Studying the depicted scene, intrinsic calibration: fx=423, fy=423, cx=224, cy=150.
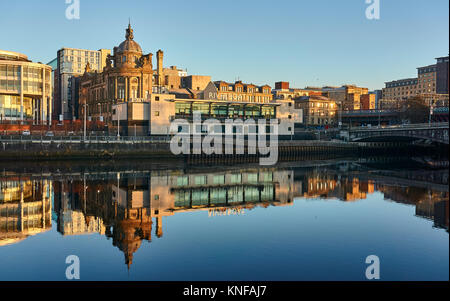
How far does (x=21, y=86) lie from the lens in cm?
8144

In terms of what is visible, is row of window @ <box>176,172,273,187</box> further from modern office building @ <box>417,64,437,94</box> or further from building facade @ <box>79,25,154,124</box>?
modern office building @ <box>417,64,437,94</box>

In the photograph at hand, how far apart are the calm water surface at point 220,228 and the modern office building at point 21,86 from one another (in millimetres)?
43139

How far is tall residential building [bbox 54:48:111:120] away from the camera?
4919 inches

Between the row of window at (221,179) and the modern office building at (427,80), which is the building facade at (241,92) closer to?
the row of window at (221,179)

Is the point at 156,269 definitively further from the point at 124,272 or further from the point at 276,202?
the point at 276,202

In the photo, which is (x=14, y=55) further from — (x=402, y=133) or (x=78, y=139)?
(x=402, y=133)

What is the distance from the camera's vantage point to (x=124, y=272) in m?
17.3

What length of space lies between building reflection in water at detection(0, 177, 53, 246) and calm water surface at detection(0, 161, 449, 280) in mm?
79

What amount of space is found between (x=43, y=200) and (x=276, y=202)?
58.8 ft

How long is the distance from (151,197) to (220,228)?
1053 centimetres

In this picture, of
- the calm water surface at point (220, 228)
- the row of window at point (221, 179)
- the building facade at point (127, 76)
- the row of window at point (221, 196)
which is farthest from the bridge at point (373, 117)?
the row of window at point (221, 196)

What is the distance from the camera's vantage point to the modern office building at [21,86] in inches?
3167

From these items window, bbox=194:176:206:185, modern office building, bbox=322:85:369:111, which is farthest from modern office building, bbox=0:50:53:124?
modern office building, bbox=322:85:369:111
